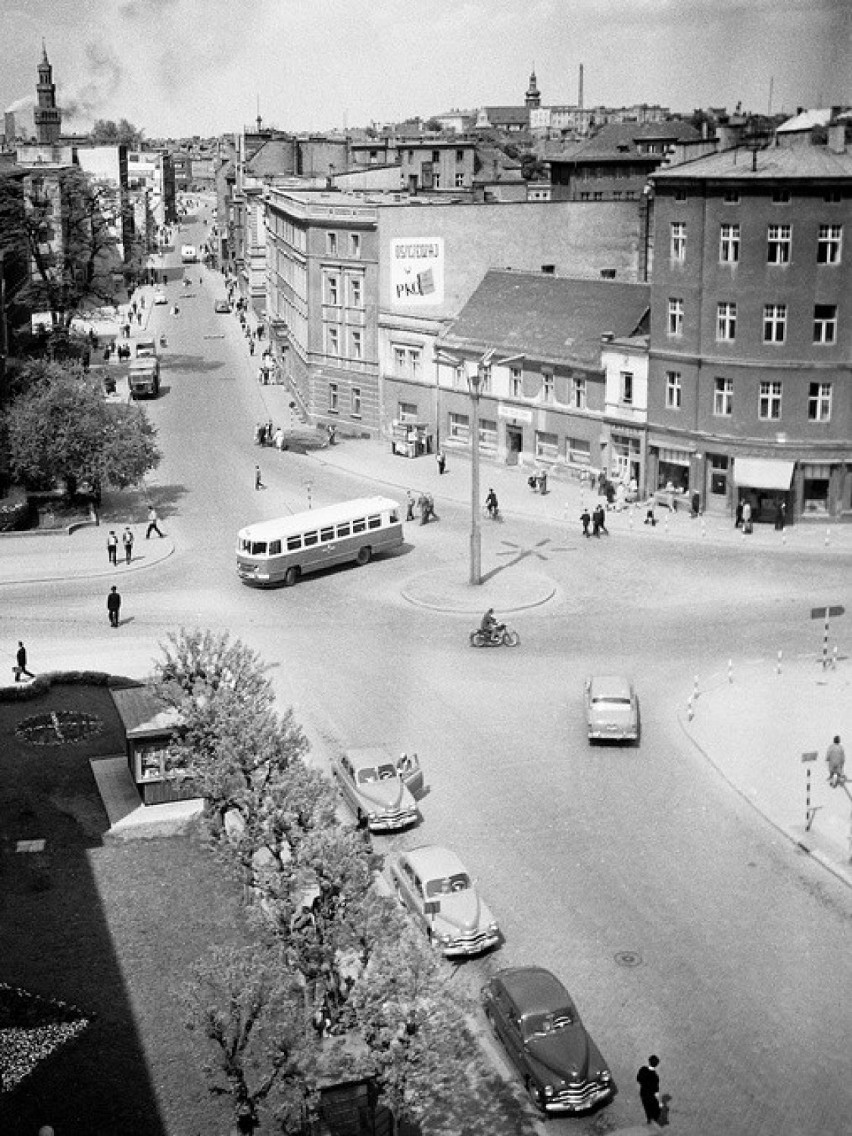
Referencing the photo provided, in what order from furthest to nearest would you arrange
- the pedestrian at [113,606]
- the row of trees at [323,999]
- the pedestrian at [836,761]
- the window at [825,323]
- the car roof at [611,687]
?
the window at [825,323] → the pedestrian at [113,606] → the car roof at [611,687] → the pedestrian at [836,761] → the row of trees at [323,999]

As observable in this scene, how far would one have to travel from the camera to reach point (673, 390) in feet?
224

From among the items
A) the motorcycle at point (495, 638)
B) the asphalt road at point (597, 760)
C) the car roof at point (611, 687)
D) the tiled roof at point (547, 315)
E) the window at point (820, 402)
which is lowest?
the asphalt road at point (597, 760)

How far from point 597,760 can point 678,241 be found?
34.0m

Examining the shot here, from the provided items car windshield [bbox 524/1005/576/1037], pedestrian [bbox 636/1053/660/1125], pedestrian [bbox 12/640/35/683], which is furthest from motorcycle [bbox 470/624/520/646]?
pedestrian [bbox 636/1053/660/1125]

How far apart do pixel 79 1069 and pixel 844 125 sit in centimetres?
5246

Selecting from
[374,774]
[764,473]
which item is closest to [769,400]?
[764,473]

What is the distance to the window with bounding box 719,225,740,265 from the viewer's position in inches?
2539

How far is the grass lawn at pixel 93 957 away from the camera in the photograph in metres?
26.1

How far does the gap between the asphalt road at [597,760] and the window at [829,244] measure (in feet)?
43.5

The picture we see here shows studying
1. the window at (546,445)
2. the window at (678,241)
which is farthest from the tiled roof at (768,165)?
the window at (546,445)

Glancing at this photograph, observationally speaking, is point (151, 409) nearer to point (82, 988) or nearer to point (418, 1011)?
point (82, 988)

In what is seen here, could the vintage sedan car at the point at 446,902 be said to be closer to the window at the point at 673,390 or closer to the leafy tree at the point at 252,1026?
the leafy tree at the point at 252,1026

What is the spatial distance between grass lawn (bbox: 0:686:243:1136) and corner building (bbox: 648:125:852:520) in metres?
35.7

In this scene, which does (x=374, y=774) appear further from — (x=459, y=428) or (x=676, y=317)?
(x=459, y=428)
